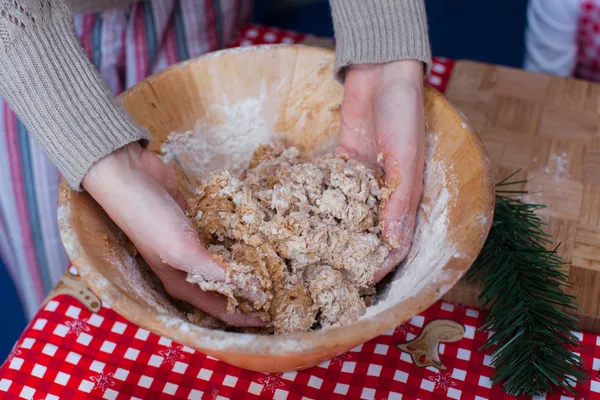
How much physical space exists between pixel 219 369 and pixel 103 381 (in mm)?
173

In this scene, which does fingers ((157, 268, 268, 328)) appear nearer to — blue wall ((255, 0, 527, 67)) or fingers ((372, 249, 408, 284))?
fingers ((372, 249, 408, 284))

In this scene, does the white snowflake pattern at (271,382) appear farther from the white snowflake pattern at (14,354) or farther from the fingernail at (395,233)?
the white snowflake pattern at (14,354)

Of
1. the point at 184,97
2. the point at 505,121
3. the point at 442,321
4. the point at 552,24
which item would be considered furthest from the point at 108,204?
the point at 552,24

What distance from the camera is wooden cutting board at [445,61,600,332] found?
996mm

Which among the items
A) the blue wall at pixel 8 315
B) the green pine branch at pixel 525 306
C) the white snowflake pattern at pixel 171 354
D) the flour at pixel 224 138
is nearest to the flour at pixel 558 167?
the green pine branch at pixel 525 306

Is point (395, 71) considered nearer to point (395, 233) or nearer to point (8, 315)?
point (395, 233)

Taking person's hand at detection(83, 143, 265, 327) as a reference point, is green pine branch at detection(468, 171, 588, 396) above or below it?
below

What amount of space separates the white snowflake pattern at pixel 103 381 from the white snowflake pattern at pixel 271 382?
0.22 meters

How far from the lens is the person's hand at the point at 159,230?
78cm

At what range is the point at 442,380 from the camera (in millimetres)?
888

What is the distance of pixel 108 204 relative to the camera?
807 millimetres

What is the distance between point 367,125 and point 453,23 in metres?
1.82

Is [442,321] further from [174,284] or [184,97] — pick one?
[184,97]

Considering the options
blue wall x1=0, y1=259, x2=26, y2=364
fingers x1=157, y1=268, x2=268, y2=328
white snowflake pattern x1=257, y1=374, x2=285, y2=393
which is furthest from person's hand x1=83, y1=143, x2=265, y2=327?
blue wall x1=0, y1=259, x2=26, y2=364
